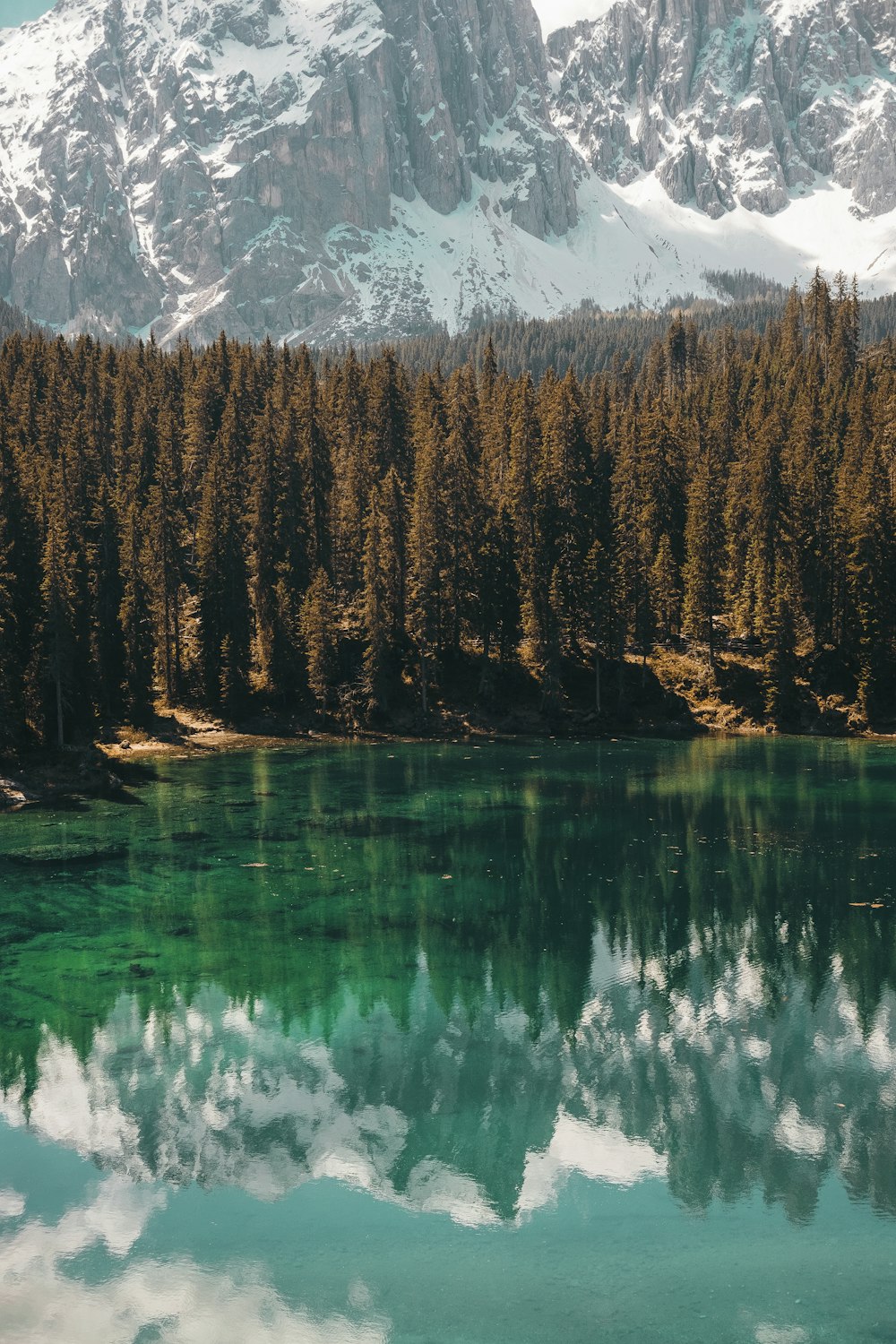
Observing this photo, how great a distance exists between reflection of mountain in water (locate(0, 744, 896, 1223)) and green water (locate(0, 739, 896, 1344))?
4.5 inches

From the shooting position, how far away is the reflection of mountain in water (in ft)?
75.4

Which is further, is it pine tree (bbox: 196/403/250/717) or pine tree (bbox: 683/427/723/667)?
pine tree (bbox: 683/427/723/667)

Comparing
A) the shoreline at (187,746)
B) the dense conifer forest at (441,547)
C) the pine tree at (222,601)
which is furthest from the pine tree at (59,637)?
the pine tree at (222,601)

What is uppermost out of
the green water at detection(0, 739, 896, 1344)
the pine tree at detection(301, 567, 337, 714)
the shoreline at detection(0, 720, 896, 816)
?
the pine tree at detection(301, 567, 337, 714)

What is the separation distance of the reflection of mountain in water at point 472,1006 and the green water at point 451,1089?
4.5 inches

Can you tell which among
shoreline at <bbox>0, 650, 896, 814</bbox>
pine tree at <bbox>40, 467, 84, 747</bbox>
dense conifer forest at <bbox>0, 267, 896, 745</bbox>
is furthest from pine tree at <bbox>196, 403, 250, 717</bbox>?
pine tree at <bbox>40, 467, 84, 747</bbox>

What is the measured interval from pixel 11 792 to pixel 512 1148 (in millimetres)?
43717

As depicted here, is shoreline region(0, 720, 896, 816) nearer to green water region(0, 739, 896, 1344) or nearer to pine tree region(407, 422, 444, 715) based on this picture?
pine tree region(407, 422, 444, 715)

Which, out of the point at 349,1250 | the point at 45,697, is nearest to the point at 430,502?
the point at 45,697

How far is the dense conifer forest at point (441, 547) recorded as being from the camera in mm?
83125

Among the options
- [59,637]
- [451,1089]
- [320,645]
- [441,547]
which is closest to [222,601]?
[320,645]

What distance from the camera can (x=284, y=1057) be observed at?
1080 inches

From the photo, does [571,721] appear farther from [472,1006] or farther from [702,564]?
[472,1006]

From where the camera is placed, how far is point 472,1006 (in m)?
30.6
